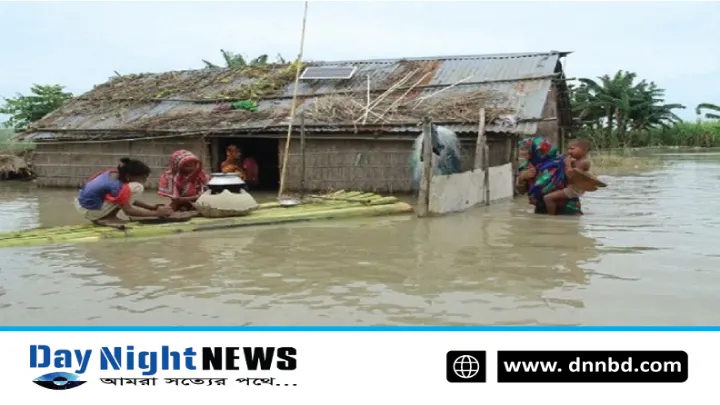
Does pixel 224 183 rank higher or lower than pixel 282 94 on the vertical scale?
lower

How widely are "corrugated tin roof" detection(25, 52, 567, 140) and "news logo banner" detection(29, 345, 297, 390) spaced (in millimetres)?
8433

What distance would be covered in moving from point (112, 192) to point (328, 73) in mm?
8281

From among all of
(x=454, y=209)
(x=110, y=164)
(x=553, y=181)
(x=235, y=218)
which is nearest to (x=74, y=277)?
(x=235, y=218)

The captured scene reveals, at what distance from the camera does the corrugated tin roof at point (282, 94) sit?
1220 centimetres

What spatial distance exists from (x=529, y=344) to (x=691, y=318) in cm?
170

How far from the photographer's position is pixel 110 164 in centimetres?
Result: 1418

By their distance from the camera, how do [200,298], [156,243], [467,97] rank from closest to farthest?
[200,298], [156,243], [467,97]

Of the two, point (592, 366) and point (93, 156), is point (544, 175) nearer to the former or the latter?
point (592, 366)

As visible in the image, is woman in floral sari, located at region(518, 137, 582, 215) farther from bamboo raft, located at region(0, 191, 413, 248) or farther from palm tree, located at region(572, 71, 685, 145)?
palm tree, located at region(572, 71, 685, 145)

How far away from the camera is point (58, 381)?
3.04 meters

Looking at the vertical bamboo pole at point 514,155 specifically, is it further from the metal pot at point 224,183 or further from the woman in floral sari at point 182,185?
the woman in floral sari at point 182,185

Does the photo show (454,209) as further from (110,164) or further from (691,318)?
(110,164)

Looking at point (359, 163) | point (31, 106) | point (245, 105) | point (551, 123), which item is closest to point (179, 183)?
point (359, 163)

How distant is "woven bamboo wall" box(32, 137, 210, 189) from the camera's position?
13516mm
